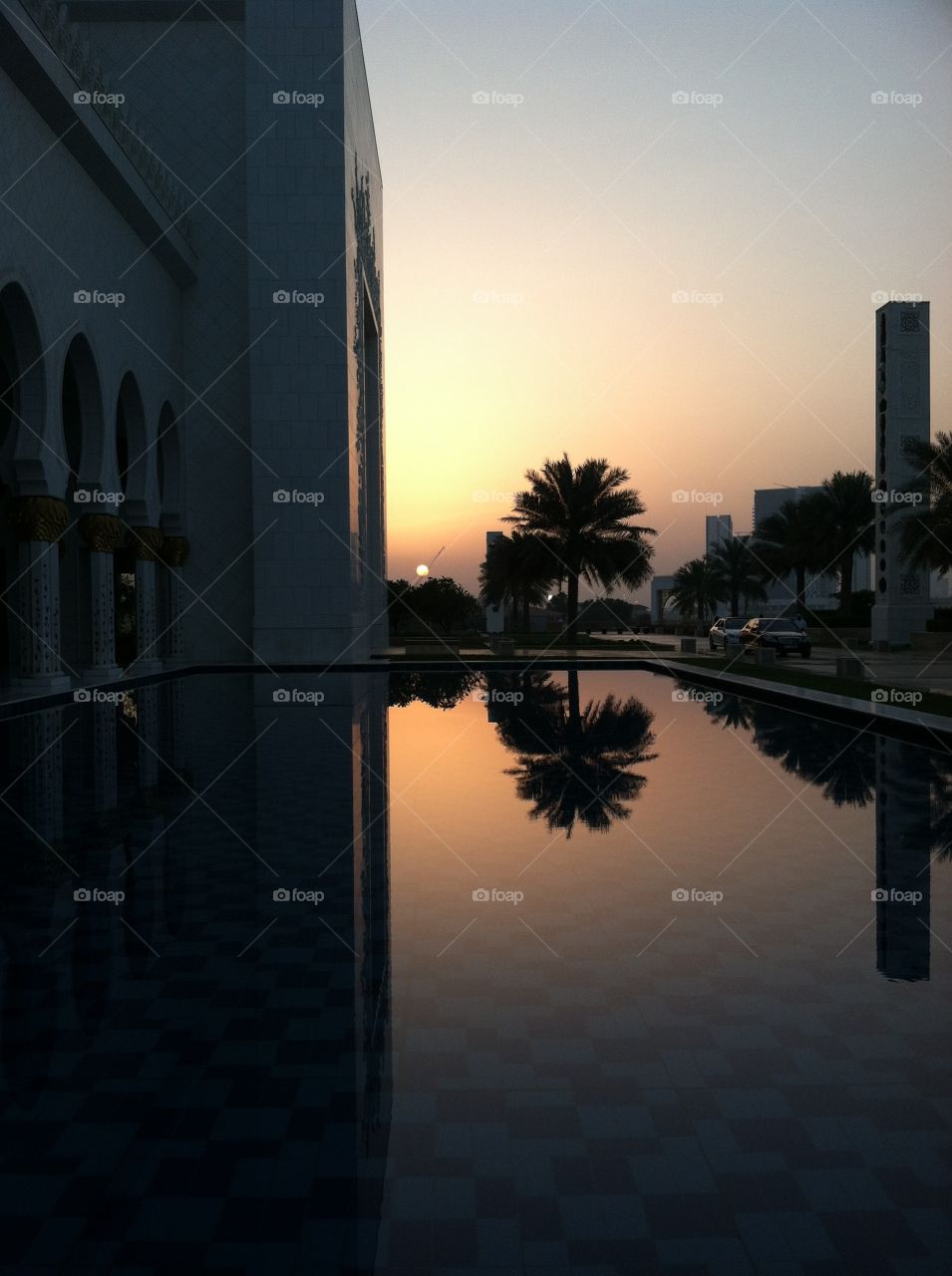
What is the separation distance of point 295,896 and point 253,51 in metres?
21.4

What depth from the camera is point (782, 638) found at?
26219 millimetres

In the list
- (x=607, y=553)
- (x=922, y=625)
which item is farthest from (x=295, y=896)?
(x=922, y=625)

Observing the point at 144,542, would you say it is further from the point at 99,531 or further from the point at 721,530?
the point at 721,530

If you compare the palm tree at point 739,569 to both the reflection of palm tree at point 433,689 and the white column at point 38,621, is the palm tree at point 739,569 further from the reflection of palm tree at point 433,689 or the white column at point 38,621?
the white column at point 38,621

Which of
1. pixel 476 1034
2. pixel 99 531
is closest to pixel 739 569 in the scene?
pixel 99 531

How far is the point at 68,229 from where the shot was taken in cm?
1483

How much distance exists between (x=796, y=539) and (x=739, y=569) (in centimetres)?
1069

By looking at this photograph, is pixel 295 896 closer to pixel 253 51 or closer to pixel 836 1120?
pixel 836 1120

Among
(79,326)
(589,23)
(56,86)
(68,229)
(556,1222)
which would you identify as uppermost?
(589,23)

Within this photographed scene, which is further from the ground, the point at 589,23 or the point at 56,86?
the point at 589,23

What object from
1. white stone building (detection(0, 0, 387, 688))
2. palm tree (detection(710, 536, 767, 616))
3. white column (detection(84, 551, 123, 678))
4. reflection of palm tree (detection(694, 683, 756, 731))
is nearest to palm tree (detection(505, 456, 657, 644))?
white stone building (detection(0, 0, 387, 688))

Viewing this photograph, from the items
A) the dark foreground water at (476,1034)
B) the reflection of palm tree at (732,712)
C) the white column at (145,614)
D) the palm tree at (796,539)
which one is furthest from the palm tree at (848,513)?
the dark foreground water at (476,1034)

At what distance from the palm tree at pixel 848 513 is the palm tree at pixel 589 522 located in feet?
33.5

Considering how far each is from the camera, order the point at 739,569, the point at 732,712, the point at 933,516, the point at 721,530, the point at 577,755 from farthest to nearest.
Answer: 1. the point at 721,530
2. the point at 739,569
3. the point at 933,516
4. the point at 732,712
5. the point at 577,755
